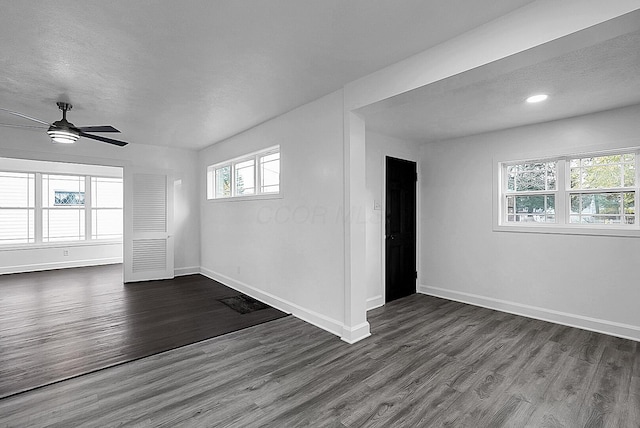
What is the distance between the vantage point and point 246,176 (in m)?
5.34

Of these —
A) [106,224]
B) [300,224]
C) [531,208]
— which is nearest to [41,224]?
[106,224]

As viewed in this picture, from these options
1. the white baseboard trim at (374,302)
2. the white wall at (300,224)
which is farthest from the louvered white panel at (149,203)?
the white baseboard trim at (374,302)

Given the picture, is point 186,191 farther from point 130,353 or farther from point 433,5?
point 433,5

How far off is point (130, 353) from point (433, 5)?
3.73 m

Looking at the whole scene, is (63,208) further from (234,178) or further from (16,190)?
(234,178)

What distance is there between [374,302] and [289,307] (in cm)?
122

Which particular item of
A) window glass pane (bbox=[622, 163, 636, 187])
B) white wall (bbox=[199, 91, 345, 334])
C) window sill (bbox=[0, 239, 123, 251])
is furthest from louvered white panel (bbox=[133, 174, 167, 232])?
window glass pane (bbox=[622, 163, 636, 187])

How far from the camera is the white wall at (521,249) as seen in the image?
351 centimetres

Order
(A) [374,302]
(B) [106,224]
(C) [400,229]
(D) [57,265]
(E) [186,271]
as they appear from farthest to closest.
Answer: (B) [106,224]
(D) [57,265]
(E) [186,271]
(C) [400,229]
(A) [374,302]

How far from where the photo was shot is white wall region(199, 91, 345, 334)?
3.50 metres

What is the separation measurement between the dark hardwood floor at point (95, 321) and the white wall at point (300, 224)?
485 mm

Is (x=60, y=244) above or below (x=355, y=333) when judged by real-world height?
above

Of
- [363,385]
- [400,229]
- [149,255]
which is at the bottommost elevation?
[363,385]

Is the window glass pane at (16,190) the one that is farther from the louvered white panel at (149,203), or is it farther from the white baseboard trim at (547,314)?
the white baseboard trim at (547,314)
